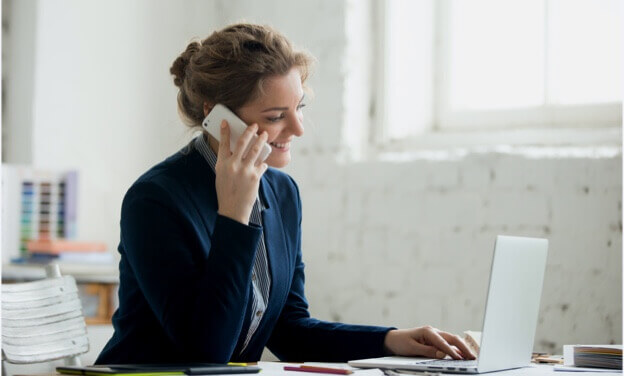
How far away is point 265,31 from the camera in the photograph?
1.70 metres

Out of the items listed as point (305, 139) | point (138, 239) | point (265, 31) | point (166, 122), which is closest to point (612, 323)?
point (305, 139)

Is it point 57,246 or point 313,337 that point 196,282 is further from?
point 57,246

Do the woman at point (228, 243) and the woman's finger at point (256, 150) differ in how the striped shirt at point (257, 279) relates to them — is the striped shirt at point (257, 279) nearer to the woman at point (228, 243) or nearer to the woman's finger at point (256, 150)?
the woman at point (228, 243)

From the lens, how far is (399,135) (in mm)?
3129

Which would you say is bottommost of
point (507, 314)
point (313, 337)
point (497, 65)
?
point (313, 337)

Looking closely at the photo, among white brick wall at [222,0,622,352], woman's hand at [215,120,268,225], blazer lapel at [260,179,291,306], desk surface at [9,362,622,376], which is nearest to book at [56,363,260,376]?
desk surface at [9,362,622,376]

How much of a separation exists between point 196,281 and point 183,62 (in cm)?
50

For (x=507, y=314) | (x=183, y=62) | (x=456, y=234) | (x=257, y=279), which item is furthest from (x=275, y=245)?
(x=456, y=234)

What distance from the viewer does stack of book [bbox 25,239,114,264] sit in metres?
2.94

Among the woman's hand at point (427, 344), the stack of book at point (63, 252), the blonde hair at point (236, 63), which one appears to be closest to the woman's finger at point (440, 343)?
the woman's hand at point (427, 344)

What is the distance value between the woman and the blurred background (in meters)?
1.05

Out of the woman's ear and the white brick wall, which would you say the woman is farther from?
the white brick wall

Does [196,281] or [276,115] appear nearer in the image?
[196,281]

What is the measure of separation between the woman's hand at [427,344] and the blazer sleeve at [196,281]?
0.95 feet
